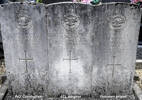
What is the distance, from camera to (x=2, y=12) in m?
3.75

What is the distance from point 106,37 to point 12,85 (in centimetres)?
202

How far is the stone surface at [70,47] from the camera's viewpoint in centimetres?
371

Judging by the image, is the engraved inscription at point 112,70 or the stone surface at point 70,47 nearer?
the stone surface at point 70,47

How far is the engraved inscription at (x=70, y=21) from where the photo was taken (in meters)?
3.71

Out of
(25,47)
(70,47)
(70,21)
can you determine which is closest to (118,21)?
(70,21)

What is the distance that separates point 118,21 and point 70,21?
0.85 metres

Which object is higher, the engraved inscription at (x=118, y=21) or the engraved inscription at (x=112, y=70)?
the engraved inscription at (x=118, y=21)

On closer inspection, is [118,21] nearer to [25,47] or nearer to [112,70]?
[112,70]

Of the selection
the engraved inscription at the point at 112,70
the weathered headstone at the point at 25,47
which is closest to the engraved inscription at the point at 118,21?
the engraved inscription at the point at 112,70

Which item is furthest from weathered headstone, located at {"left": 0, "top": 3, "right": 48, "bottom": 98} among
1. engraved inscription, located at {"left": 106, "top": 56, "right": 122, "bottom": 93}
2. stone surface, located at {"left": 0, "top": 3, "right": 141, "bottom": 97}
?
engraved inscription, located at {"left": 106, "top": 56, "right": 122, "bottom": 93}

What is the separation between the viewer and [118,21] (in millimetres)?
3730

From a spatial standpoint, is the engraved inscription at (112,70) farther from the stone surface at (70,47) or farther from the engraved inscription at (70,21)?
the engraved inscription at (70,21)

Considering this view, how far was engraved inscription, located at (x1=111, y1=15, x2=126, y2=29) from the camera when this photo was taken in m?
3.71

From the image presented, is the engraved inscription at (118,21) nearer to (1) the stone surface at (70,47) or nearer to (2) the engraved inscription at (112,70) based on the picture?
(1) the stone surface at (70,47)
